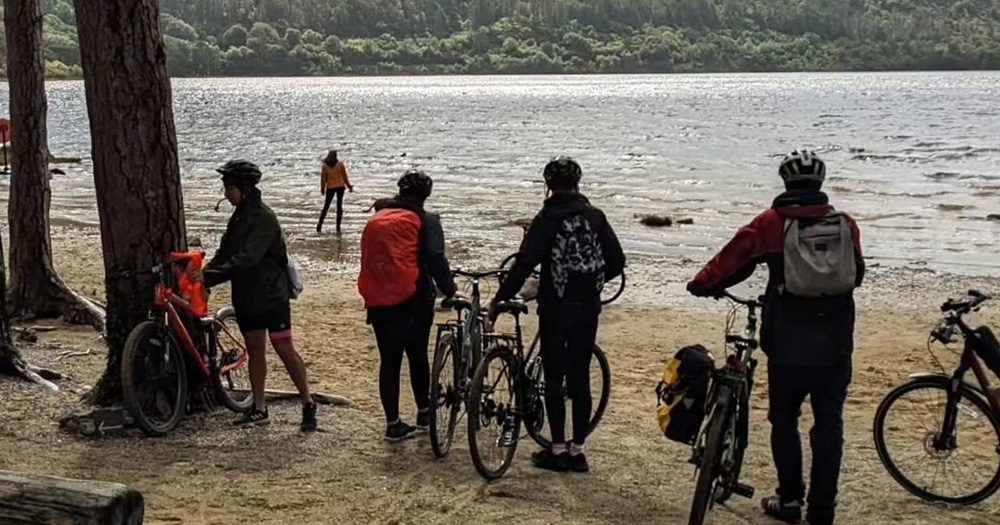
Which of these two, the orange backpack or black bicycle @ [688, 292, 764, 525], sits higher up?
the orange backpack

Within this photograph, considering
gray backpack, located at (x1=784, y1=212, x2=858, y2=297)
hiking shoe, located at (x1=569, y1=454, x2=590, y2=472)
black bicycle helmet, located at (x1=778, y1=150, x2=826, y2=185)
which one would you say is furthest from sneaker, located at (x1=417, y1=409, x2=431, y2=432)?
black bicycle helmet, located at (x1=778, y1=150, x2=826, y2=185)

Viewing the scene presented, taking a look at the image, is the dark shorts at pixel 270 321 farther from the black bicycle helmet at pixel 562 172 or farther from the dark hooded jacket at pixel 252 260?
the black bicycle helmet at pixel 562 172

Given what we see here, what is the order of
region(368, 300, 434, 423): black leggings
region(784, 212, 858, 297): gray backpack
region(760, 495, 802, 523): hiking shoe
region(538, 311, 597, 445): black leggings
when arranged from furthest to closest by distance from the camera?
region(368, 300, 434, 423): black leggings, region(538, 311, 597, 445): black leggings, region(760, 495, 802, 523): hiking shoe, region(784, 212, 858, 297): gray backpack

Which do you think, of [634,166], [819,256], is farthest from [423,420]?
[634,166]

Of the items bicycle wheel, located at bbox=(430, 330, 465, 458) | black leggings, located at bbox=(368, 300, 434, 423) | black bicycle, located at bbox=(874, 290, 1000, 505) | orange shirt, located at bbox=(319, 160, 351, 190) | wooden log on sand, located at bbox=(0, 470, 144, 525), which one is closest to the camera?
wooden log on sand, located at bbox=(0, 470, 144, 525)

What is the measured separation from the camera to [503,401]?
754 cm

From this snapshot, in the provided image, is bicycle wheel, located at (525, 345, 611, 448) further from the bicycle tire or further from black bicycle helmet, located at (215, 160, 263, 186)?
black bicycle helmet, located at (215, 160, 263, 186)

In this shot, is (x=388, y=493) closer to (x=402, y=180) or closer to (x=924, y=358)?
(x=402, y=180)

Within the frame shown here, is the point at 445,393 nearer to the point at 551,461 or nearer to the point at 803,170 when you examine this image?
the point at 551,461

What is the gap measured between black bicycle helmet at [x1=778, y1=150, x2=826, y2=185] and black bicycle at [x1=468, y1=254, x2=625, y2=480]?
6.61ft

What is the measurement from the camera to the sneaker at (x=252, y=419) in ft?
27.7

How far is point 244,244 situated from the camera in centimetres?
787

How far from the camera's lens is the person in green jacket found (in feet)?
25.8

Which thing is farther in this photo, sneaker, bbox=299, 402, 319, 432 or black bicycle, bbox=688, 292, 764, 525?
sneaker, bbox=299, 402, 319, 432
